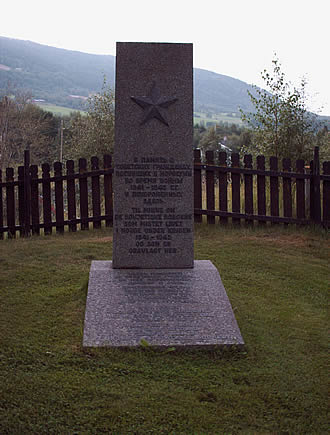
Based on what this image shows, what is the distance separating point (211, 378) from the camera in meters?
4.00

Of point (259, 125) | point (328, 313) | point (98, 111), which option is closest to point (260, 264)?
point (328, 313)

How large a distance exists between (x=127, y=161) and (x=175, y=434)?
125 inches

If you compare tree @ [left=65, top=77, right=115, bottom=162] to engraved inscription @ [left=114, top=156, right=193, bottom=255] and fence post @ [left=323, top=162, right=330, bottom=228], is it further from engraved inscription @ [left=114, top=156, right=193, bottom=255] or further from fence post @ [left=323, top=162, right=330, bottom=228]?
engraved inscription @ [left=114, top=156, right=193, bottom=255]

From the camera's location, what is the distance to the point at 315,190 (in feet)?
31.2

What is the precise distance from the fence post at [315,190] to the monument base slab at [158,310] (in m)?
4.63

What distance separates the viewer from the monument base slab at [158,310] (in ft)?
14.7

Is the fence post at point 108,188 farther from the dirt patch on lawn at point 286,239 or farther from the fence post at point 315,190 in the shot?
the fence post at point 315,190

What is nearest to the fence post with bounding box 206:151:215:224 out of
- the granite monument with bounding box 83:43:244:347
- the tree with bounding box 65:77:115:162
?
the granite monument with bounding box 83:43:244:347

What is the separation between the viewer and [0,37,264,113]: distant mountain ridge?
371 ft

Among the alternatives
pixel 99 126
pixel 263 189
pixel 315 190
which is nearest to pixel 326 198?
pixel 315 190

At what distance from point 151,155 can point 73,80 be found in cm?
13325

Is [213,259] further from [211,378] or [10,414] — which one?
[10,414]

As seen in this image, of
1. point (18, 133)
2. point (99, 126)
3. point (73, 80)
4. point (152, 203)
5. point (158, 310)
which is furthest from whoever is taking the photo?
point (73, 80)

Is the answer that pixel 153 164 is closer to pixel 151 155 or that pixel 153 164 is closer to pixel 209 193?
pixel 151 155
